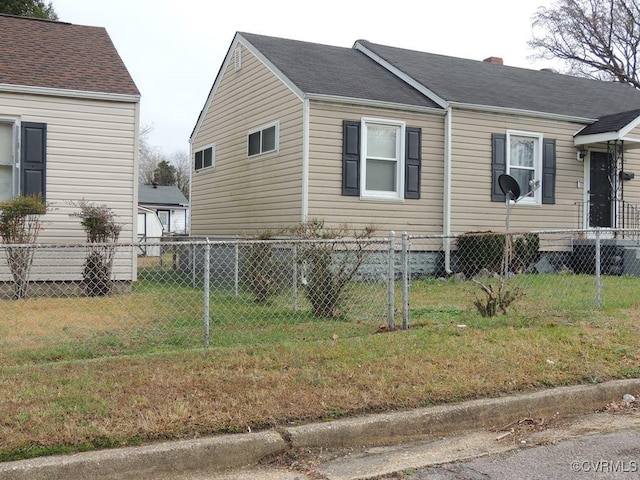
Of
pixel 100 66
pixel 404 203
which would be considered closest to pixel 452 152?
pixel 404 203

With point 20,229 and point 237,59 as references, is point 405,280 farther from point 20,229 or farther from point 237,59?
point 237,59

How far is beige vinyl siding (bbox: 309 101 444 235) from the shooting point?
12.1 metres

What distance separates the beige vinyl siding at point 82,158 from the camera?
416 inches

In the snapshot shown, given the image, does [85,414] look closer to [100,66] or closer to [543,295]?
[543,295]

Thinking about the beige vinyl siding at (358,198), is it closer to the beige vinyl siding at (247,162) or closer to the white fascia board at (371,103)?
the white fascia board at (371,103)

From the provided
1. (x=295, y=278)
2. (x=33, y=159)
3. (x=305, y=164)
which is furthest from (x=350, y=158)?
(x=33, y=159)

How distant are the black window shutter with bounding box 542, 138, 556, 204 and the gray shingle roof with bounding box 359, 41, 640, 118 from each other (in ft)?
2.49

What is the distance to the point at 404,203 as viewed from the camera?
42.1 feet

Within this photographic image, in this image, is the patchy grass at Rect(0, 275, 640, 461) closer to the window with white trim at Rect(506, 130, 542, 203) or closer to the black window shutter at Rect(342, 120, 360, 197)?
the black window shutter at Rect(342, 120, 360, 197)

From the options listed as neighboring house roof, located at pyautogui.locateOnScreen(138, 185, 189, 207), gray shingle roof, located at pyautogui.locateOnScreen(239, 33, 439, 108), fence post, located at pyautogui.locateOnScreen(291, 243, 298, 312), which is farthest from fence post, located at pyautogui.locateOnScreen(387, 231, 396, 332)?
neighboring house roof, located at pyautogui.locateOnScreen(138, 185, 189, 207)

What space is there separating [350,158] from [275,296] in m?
4.34

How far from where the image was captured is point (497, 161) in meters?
13.6

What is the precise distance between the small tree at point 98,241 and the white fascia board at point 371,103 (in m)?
4.31

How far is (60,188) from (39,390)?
6696mm
